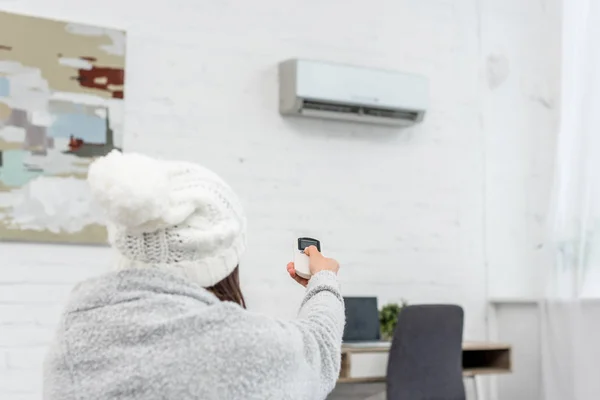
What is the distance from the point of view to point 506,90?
4.57 m

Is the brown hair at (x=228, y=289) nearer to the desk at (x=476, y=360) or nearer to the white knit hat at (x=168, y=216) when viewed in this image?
the white knit hat at (x=168, y=216)

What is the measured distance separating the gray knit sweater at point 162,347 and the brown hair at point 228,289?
8 centimetres

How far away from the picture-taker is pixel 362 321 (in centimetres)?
385

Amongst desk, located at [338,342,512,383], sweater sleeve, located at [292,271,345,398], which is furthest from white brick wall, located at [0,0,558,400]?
sweater sleeve, located at [292,271,345,398]

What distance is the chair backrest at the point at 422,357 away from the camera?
11.4 ft

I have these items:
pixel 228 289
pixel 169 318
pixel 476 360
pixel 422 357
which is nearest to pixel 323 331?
pixel 228 289

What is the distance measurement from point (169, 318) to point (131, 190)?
20 centimetres

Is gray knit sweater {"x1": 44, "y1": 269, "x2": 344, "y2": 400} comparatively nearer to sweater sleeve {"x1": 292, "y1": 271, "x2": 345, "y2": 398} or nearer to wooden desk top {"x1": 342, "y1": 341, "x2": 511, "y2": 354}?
sweater sleeve {"x1": 292, "y1": 271, "x2": 345, "y2": 398}

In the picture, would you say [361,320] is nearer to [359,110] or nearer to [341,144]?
[341,144]

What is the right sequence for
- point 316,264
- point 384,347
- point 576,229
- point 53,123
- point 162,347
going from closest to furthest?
point 162,347 → point 316,264 → point 53,123 → point 384,347 → point 576,229

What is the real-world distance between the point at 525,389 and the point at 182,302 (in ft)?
11.3

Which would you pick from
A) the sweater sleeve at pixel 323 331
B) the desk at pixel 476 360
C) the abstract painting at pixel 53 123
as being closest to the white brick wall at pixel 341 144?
the abstract painting at pixel 53 123

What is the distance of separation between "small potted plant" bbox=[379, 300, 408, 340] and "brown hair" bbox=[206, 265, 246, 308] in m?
2.67

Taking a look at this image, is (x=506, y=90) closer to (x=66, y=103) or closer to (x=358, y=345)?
(x=358, y=345)
